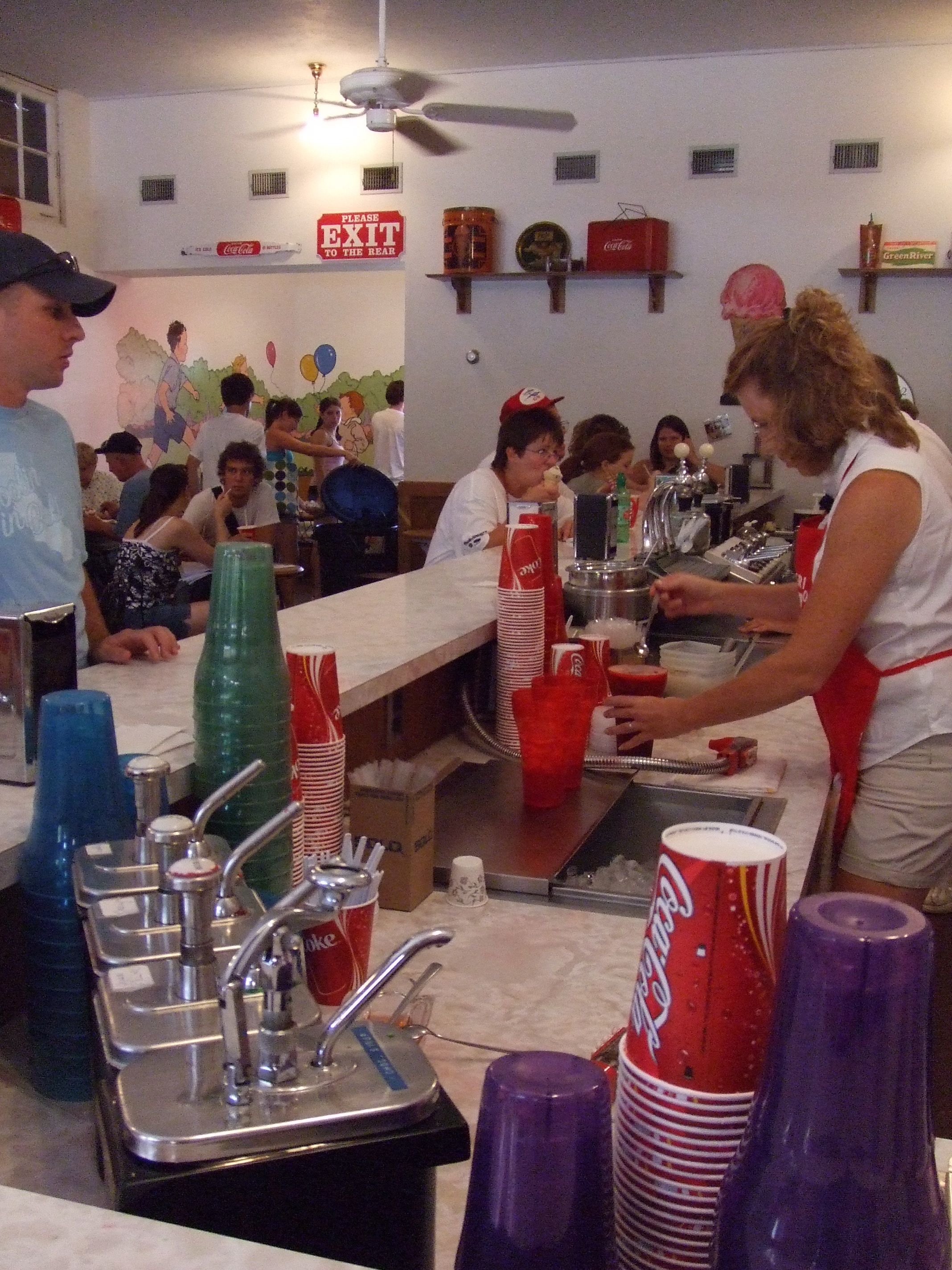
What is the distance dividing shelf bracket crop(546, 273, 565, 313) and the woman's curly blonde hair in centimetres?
619

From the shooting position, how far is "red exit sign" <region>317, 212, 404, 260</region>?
8.60 meters

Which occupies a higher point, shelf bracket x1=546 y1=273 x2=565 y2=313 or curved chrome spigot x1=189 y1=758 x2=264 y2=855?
shelf bracket x1=546 y1=273 x2=565 y2=313

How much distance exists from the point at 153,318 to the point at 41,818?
10.5 metres

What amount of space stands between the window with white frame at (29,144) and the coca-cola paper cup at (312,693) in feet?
27.5

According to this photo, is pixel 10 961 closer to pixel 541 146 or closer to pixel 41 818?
pixel 41 818

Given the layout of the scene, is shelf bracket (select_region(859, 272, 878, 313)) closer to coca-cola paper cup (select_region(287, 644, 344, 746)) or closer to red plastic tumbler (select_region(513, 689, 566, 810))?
red plastic tumbler (select_region(513, 689, 566, 810))

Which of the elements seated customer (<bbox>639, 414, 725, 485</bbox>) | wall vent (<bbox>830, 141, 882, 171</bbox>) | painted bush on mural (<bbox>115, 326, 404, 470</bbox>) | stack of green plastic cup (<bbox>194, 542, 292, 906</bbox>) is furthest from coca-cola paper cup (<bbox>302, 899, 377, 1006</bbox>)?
painted bush on mural (<bbox>115, 326, 404, 470</bbox>)

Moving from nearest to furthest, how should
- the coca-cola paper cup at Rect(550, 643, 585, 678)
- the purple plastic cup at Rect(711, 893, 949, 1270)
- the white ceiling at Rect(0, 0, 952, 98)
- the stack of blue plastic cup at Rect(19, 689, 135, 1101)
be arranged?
the purple plastic cup at Rect(711, 893, 949, 1270), the stack of blue plastic cup at Rect(19, 689, 135, 1101), the coca-cola paper cup at Rect(550, 643, 585, 678), the white ceiling at Rect(0, 0, 952, 98)

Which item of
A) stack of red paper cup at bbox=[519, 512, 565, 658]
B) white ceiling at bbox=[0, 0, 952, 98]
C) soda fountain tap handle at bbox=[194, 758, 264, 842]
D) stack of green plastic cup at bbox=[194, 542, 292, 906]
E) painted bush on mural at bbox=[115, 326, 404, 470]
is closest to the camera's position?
soda fountain tap handle at bbox=[194, 758, 264, 842]

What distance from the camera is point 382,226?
28.2 ft

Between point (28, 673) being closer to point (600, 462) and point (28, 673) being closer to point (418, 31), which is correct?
point (600, 462)

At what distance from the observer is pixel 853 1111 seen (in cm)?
57

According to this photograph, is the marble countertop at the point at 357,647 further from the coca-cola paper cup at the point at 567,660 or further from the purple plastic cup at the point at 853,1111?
the purple plastic cup at the point at 853,1111

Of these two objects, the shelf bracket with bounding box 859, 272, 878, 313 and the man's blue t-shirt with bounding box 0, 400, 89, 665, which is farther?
the shelf bracket with bounding box 859, 272, 878, 313
